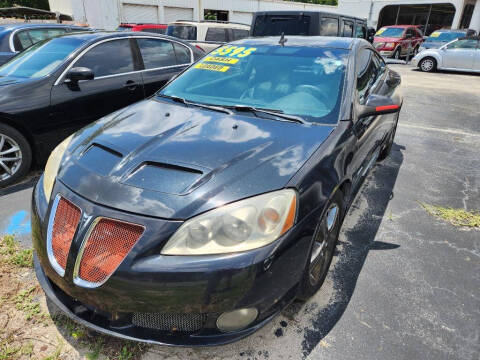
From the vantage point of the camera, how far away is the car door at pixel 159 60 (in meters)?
4.51

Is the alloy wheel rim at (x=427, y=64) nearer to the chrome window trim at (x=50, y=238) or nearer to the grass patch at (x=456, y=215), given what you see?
the grass patch at (x=456, y=215)

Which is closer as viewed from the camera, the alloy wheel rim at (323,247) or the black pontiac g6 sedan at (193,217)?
the black pontiac g6 sedan at (193,217)

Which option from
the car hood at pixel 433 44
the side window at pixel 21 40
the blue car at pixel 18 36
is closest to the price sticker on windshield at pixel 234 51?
the blue car at pixel 18 36

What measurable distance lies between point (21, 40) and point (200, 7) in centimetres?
2260

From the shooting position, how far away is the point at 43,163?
3.78 metres

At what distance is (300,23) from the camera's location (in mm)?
8156

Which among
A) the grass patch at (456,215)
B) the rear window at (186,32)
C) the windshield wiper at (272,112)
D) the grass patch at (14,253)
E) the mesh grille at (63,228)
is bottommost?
the grass patch at (456,215)

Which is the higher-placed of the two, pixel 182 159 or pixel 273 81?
pixel 273 81

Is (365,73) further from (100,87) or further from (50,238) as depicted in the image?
(100,87)

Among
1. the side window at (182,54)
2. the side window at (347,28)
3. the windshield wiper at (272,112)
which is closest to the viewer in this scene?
the windshield wiper at (272,112)

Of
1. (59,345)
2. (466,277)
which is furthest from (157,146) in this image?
(466,277)

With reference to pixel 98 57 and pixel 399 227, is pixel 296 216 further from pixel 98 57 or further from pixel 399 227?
pixel 98 57

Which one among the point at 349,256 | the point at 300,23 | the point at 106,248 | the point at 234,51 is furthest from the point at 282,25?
the point at 106,248

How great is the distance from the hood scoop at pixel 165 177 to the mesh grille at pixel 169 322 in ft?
1.91
